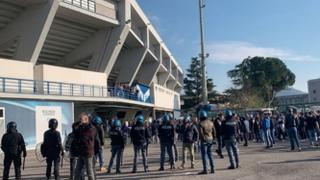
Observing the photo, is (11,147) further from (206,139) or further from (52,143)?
(206,139)

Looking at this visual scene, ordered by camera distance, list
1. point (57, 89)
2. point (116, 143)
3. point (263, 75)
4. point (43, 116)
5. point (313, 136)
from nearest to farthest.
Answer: point (116, 143) < point (313, 136) < point (43, 116) < point (57, 89) < point (263, 75)

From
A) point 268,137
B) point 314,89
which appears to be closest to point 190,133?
point 268,137

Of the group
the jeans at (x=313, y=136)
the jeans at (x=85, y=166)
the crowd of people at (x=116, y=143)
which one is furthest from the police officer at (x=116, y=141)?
the jeans at (x=313, y=136)

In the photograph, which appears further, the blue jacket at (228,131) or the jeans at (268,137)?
the jeans at (268,137)

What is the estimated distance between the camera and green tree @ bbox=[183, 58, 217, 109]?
342ft

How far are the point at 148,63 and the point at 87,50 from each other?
22749 mm

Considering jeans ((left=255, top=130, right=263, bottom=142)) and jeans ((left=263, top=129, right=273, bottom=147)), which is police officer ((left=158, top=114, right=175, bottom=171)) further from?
jeans ((left=255, top=130, right=263, bottom=142))

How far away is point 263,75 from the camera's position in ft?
314

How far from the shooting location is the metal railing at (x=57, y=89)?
1122 inches

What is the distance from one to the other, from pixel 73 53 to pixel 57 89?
12461 mm

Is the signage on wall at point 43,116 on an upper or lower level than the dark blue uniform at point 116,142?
upper

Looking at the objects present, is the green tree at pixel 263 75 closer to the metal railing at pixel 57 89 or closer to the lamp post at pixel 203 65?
the metal railing at pixel 57 89

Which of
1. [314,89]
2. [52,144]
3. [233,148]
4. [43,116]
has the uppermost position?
[314,89]

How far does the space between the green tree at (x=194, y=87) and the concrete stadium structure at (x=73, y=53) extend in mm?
47018
